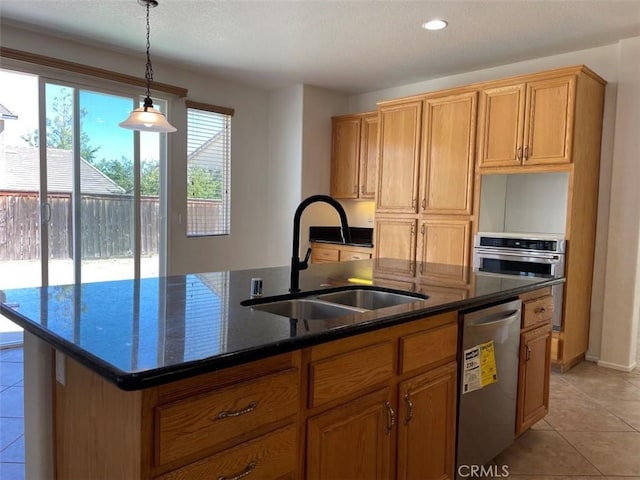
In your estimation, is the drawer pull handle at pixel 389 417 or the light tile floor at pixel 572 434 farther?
the light tile floor at pixel 572 434

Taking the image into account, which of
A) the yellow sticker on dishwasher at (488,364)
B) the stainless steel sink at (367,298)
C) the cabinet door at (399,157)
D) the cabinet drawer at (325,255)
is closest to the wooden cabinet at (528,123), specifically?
the cabinet door at (399,157)

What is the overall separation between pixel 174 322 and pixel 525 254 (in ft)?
9.98

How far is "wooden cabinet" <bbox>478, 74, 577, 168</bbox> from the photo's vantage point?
335 cm

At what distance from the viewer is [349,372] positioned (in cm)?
140

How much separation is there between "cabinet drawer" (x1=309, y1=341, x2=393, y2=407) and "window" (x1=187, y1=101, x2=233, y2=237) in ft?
12.1

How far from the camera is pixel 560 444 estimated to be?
7.99ft

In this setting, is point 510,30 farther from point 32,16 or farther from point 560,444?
point 32,16

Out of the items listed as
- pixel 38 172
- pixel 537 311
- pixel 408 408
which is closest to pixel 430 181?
pixel 537 311

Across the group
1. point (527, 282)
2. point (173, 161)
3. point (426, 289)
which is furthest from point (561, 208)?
point (173, 161)

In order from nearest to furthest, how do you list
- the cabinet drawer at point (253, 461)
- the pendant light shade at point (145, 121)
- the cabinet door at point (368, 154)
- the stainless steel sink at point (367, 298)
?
1. the cabinet drawer at point (253, 461)
2. the stainless steel sink at point (367, 298)
3. the pendant light shade at point (145, 121)
4. the cabinet door at point (368, 154)

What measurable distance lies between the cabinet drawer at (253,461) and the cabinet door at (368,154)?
3.97 meters

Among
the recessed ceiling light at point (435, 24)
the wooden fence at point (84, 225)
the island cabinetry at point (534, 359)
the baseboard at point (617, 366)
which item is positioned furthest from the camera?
the wooden fence at point (84, 225)

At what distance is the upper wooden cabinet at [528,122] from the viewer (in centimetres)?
334

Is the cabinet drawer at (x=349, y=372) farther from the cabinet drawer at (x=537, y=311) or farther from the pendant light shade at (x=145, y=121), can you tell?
the pendant light shade at (x=145, y=121)
